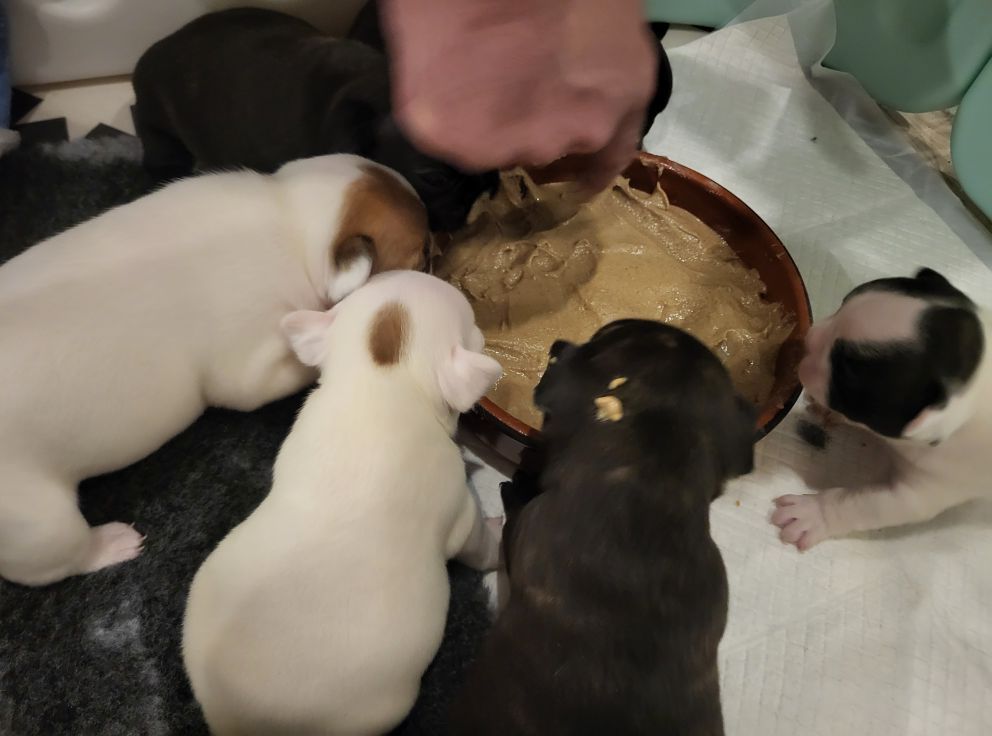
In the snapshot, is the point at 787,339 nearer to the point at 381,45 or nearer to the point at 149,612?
the point at 381,45

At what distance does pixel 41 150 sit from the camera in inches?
80.4

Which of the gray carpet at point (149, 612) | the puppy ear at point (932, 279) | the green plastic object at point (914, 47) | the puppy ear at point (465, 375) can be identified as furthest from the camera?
the green plastic object at point (914, 47)

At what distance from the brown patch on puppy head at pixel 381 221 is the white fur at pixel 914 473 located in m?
0.77

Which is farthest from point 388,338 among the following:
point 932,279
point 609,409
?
point 932,279

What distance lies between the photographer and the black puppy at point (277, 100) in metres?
1.58

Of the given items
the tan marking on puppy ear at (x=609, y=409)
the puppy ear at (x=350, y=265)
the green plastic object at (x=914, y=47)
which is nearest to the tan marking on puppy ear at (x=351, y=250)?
the puppy ear at (x=350, y=265)

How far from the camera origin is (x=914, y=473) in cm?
150

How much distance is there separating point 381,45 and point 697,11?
105 centimetres

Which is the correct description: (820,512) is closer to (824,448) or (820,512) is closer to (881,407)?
(824,448)

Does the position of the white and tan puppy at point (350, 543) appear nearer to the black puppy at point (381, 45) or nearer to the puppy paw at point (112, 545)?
the puppy paw at point (112, 545)

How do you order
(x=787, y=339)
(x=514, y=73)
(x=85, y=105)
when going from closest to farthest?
(x=514, y=73) → (x=787, y=339) → (x=85, y=105)

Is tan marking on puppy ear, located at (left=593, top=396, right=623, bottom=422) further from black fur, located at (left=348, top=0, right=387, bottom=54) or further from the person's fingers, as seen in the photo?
black fur, located at (left=348, top=0, right=387, bottom=54)

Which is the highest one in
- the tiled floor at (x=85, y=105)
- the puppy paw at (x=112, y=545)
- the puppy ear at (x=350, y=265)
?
the puppy ear at (x=350, y=265)

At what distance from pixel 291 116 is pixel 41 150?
0.82m
